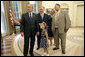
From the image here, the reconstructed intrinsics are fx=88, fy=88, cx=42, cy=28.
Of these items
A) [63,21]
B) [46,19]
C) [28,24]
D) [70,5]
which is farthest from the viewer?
[70,5]

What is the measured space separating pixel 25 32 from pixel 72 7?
23.4ft

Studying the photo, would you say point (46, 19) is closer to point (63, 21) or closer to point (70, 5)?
point (63, 21)

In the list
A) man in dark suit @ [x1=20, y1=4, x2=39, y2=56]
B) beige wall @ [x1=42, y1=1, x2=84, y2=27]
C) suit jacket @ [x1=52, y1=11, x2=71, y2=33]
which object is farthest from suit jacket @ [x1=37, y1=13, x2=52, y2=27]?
beige wall @ [x1=42, y1=1, x2=84, y2=27]

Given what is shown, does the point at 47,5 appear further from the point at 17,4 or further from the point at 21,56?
the point at 21,56

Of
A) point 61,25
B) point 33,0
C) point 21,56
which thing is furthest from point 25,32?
point 33,0

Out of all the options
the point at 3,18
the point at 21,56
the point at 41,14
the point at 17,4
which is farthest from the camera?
the point at 17,4

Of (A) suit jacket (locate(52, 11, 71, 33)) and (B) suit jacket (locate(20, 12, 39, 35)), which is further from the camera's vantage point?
(A) suit jacket (locate(52, 11, 71, 33))

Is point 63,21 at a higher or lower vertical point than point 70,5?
lower

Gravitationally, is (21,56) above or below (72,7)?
below

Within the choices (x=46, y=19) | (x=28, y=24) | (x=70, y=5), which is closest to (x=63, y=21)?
(x=46, y=19)

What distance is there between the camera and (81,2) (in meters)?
7.99

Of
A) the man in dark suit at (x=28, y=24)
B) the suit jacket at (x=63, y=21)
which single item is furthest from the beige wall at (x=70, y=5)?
the man in dark suit at (x=28, y=24)

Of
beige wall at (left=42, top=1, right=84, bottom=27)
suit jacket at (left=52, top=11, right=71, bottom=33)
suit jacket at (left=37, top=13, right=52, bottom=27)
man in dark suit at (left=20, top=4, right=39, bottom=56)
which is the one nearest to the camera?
man in dark suit at (left=20, top=4, right=39, bottom=56)

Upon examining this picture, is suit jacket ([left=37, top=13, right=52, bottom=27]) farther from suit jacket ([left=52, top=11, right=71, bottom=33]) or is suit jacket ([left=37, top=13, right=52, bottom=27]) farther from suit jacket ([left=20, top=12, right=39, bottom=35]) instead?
suit jacket ([left=20, top=12, right=39, bottom=35])
